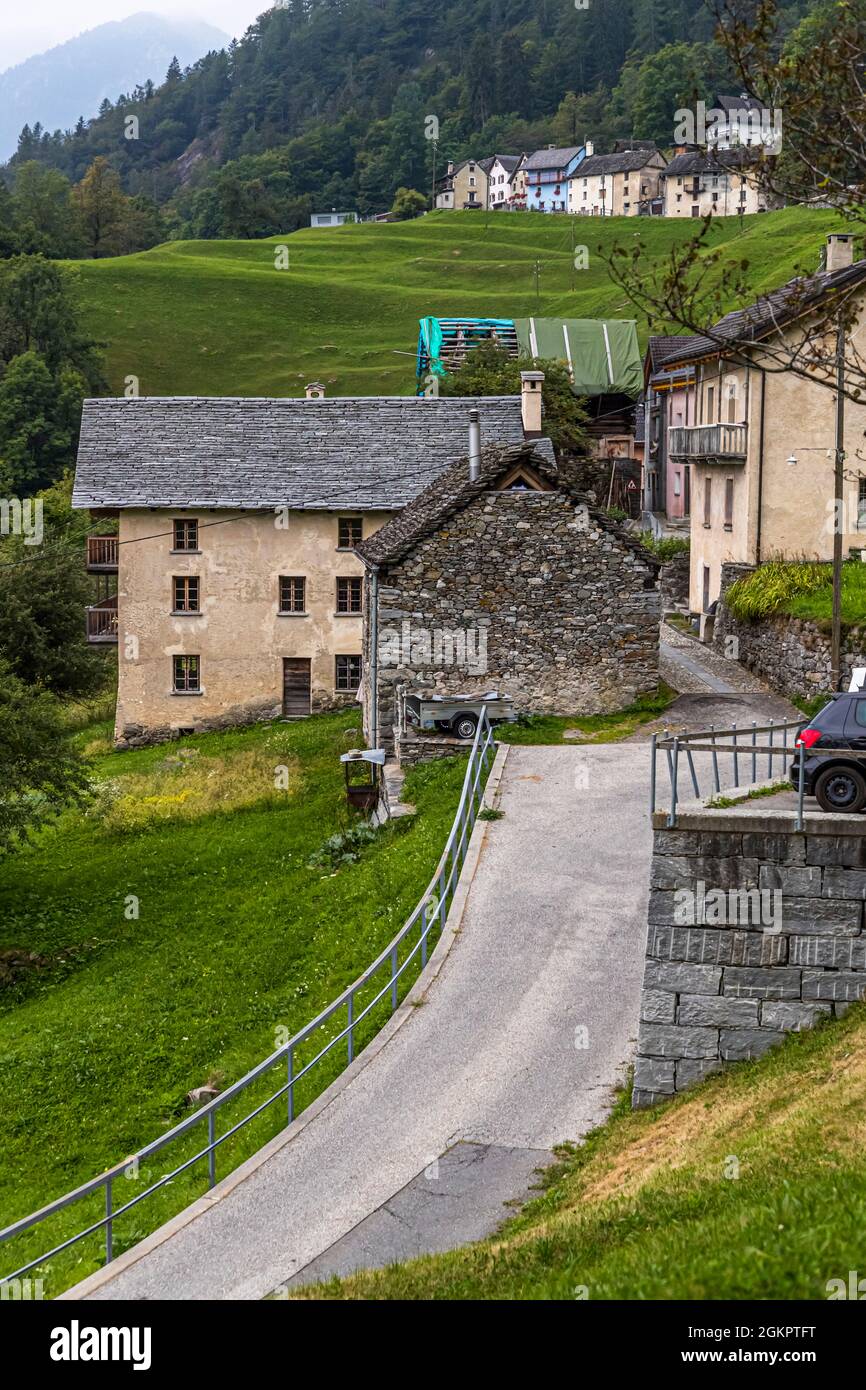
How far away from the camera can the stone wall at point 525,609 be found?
28.6 meters

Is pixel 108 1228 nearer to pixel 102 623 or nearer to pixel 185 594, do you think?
pixel 185 594

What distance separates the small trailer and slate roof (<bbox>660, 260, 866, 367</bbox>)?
24.9 feet

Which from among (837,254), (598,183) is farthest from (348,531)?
(598,183)

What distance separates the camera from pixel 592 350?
236ft

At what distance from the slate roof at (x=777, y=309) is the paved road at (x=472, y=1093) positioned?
7104mm

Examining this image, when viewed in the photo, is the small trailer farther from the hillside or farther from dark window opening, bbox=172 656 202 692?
the hillside

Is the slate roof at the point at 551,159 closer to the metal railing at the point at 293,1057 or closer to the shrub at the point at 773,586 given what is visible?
the shrub at the point at 773,586

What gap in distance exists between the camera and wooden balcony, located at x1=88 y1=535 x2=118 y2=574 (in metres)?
39.6

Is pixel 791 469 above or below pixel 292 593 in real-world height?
above

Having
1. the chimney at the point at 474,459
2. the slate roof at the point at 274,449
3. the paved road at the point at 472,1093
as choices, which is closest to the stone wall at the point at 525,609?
the chimney at the point at 474,459

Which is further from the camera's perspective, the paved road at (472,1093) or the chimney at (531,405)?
the chimney at (531,405)

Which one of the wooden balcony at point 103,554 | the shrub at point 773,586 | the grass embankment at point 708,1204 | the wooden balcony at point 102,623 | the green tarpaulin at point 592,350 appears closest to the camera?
the grass embankment at point 708,1204

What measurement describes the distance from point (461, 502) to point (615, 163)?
142091 mm
